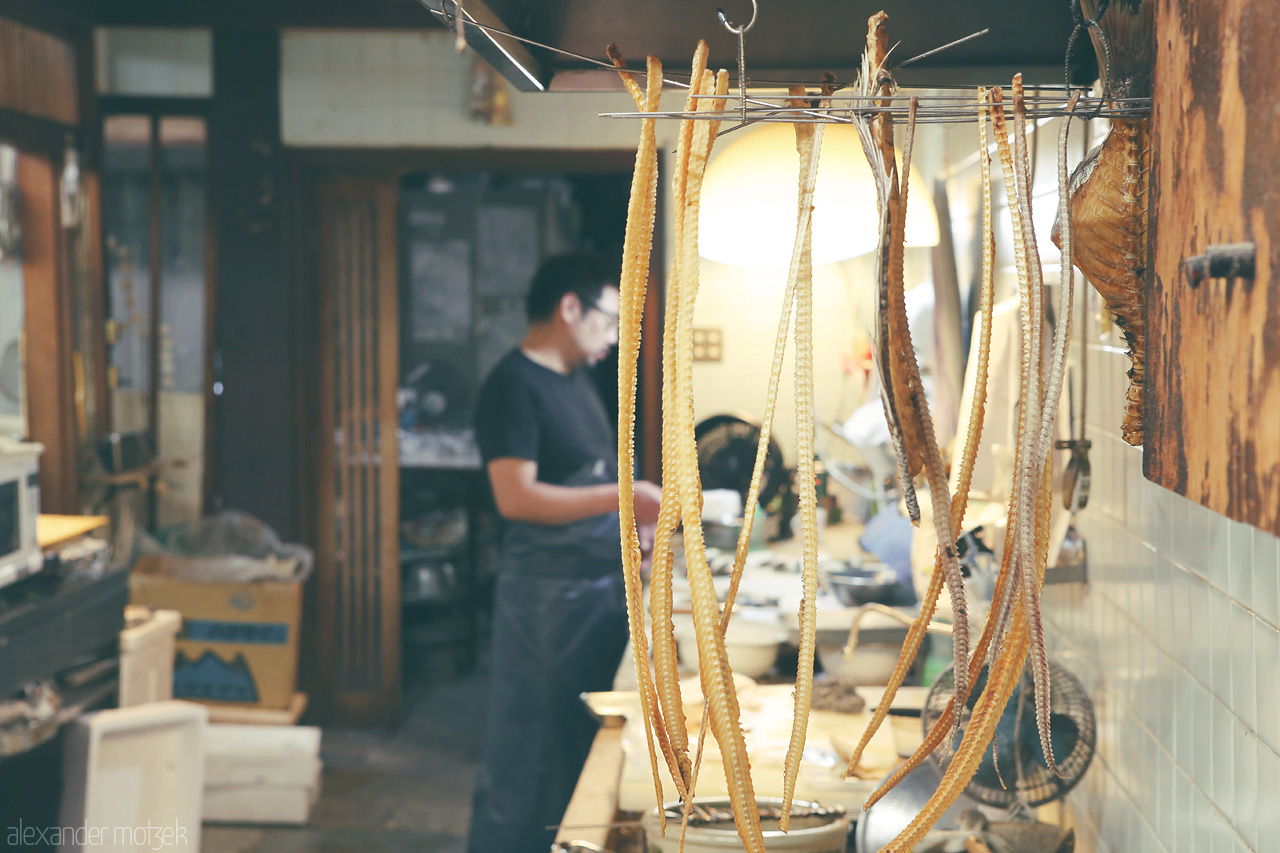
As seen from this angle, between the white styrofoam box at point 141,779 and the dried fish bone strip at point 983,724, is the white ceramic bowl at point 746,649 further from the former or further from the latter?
the dried fish bone strip at point 983,724

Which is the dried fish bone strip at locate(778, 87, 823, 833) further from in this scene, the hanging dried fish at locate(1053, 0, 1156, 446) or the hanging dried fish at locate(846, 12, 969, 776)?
the hanging dried fish at locate(1053, 0, 1156, 446)

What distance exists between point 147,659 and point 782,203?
2674 mm

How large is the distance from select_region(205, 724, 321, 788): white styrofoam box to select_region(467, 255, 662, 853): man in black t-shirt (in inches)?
39.2

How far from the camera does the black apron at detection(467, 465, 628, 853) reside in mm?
3033

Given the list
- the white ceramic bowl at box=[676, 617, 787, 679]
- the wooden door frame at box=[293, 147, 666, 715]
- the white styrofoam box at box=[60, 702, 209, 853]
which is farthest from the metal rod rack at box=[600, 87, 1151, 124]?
the wooden door frame at box=[293, 147, 666, 715]

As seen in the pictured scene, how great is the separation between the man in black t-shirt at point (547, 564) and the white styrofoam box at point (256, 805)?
1.03 m

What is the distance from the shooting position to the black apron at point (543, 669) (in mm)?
3033

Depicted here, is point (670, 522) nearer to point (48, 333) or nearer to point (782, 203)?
point (782, 203)

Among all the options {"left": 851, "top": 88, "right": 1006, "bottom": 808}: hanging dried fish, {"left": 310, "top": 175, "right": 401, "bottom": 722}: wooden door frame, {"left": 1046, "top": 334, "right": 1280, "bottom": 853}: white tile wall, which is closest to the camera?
{"left": 851, "top": 88, "right": 1006, "bottom": 808}: hanging dried fish

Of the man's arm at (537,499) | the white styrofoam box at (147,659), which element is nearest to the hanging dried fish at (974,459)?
the man's arm at (537,499)

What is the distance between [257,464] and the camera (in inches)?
178

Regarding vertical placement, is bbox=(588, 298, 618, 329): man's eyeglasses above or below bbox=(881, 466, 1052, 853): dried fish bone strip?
above

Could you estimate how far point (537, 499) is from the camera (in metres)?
3.09

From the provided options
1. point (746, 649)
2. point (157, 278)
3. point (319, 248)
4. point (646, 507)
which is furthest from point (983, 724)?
point (157, 278)
